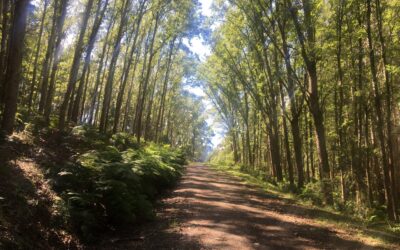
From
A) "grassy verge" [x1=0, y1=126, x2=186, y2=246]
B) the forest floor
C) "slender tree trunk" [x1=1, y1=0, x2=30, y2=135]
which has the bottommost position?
the forest floor

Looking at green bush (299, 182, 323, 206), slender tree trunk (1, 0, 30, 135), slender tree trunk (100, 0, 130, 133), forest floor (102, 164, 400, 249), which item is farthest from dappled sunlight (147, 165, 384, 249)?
slender tree trunk (100, 0, 130, 133)

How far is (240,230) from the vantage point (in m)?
7.67

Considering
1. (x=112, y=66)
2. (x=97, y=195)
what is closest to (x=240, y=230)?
(x=97, y=195)

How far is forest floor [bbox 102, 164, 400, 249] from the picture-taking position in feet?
21.8

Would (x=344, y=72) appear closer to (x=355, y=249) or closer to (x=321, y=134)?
(x=321, y=134)

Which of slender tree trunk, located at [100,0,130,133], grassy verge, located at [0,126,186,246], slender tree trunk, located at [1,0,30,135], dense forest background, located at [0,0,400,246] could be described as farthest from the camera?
slender tree trunk, located at [100,0,130,133]

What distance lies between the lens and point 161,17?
24.0 m

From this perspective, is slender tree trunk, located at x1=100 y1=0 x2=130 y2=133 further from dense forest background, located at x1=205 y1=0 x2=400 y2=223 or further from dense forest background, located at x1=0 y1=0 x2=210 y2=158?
dense forest background, located at x1=205 y1=0 x2=400 y2=223

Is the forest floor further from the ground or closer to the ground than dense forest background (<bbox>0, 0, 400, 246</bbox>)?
closer to the ground

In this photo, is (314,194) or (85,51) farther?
(85,51)

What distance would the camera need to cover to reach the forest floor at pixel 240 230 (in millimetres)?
6637

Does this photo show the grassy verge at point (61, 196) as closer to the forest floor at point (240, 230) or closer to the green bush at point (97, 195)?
the green bush at point (97, 195)

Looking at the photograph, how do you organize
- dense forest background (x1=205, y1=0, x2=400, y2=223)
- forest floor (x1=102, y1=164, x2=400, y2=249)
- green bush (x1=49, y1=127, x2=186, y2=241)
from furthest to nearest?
dense forest background (x1=205, y1=0, x2=400, y2=223)
forest floor (x1=102, y1=164, x2=400, y2=249)
green bush (x1=49, y1=127, x2=186, y2=241)

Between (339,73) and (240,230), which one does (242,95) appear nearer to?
(339,73)
